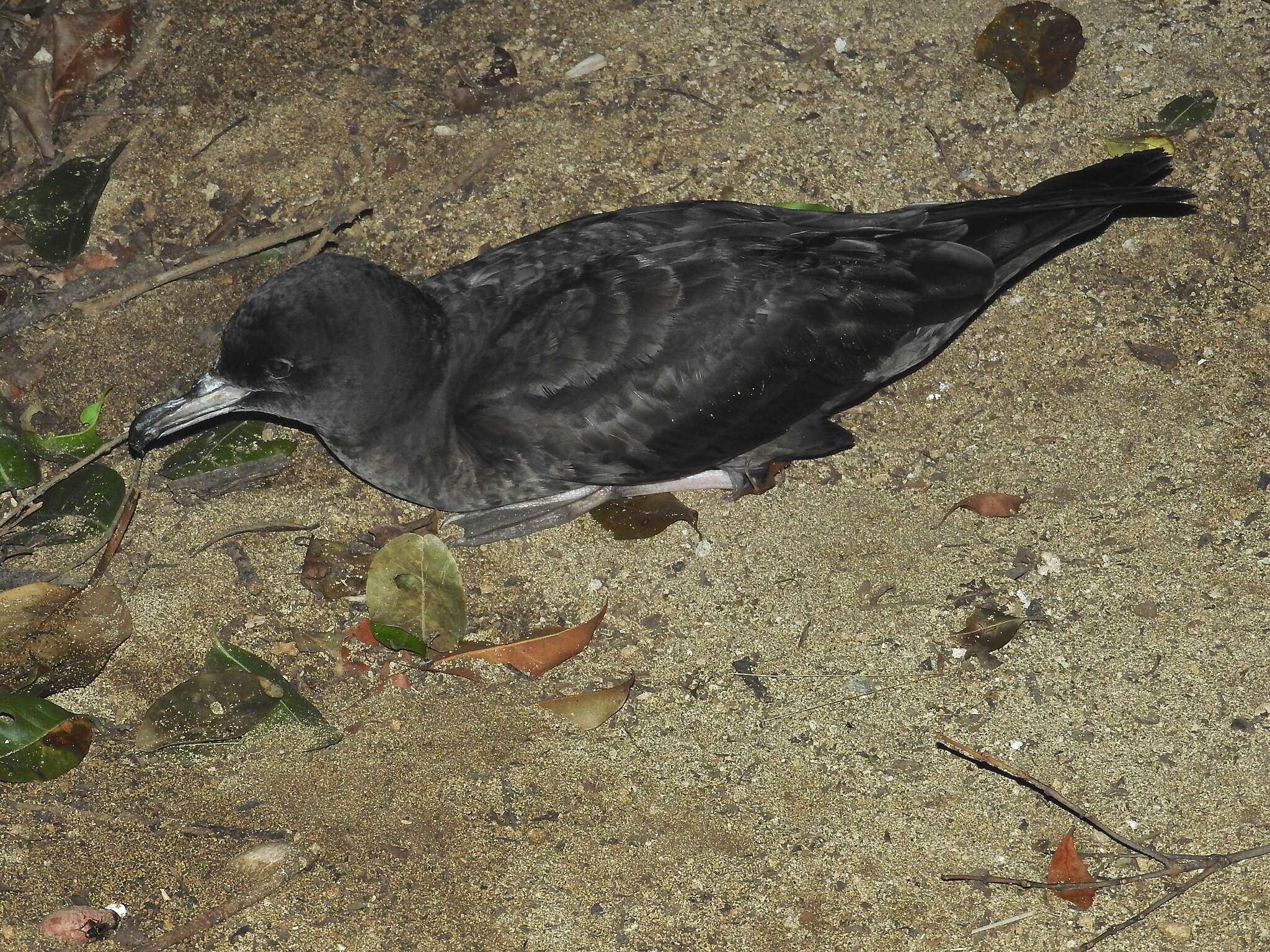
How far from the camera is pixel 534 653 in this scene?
14.3 ft

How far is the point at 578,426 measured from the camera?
14.2ft

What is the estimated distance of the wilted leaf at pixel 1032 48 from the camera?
18.1 feet

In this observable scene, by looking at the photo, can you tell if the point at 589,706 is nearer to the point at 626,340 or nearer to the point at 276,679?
the point at 276,679

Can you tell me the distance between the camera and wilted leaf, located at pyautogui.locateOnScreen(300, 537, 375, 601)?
457cm

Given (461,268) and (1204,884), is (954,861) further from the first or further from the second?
(461,268)

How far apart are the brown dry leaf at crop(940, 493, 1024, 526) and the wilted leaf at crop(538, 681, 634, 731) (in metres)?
1.40

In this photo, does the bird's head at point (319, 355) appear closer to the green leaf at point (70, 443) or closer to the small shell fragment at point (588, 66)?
the green leaf at point (70, 443)

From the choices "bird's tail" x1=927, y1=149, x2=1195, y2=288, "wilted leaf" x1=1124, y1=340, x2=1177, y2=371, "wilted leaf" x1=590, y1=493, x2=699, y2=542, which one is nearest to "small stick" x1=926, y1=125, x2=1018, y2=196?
"bird's tail" x1=927, y1=149, x2=1195, y2=288

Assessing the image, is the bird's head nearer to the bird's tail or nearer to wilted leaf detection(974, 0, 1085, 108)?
the bird's tail

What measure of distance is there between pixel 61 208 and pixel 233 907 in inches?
121

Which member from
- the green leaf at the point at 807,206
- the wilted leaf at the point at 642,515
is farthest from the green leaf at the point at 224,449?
the green leaf at the point at 807,206

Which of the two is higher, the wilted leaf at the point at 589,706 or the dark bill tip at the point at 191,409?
the dark bill tip at the point at 191,409

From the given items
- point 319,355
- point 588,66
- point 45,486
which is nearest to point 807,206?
point 588,66

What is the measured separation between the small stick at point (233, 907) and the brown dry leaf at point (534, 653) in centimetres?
84
